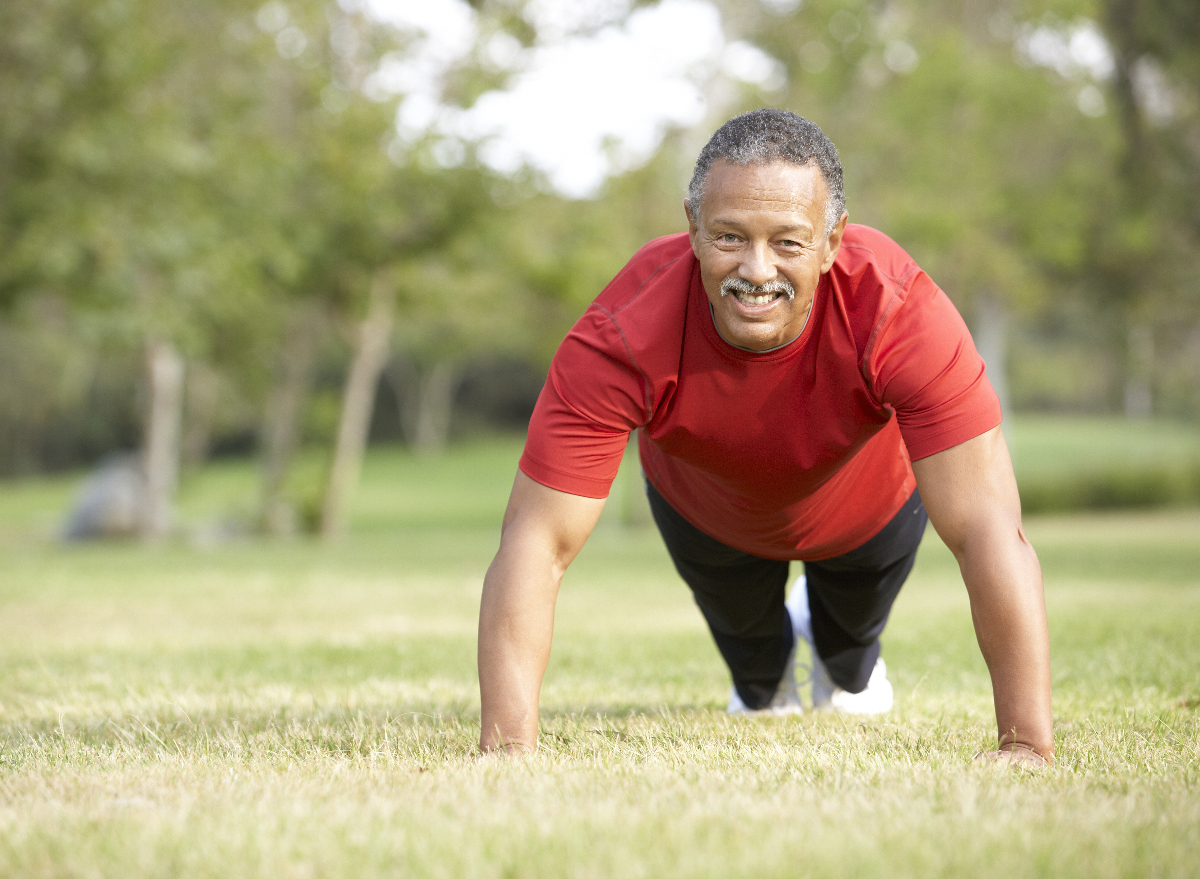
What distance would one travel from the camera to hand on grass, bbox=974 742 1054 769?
293cm

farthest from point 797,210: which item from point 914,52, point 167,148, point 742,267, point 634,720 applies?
point 914,52

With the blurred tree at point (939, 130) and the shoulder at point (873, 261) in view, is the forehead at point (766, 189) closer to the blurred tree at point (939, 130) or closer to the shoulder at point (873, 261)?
the shoulder at point (873, 261)

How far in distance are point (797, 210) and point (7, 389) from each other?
53718mm

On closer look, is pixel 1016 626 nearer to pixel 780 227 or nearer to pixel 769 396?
pixel 769 396

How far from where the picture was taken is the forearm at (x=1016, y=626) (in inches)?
118

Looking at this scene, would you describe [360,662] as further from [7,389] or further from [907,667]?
[7,389]

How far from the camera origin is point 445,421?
6041 cm

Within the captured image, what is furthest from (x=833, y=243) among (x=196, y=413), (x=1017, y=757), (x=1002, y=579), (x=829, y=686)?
(x=196, y=413)

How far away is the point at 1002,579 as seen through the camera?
302 cm

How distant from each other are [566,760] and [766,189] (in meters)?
1.58

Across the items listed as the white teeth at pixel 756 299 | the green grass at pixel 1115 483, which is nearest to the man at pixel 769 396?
the white teeth at pixel 756 299

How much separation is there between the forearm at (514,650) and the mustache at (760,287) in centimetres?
91

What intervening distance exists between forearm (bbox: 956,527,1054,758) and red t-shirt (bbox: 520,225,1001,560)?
1.00ft

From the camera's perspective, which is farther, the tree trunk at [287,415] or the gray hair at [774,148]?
the tree trunk at [287,415]
